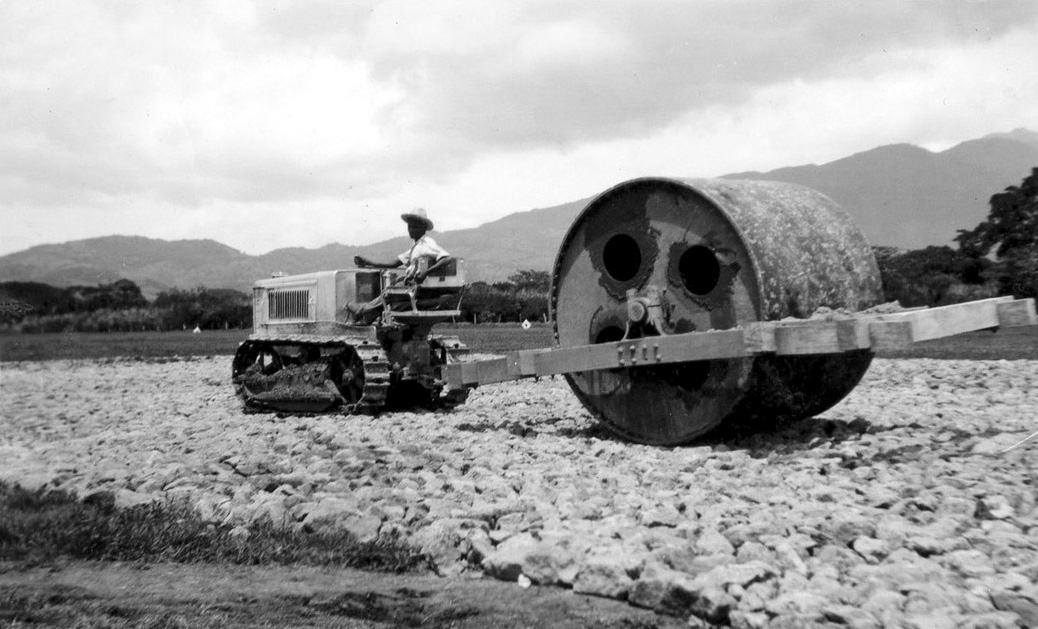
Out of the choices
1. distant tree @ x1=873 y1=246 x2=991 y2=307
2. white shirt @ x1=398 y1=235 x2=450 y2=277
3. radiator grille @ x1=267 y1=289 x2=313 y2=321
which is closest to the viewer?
white shirt @ x1=398 y1=235 x2=450 y2=277

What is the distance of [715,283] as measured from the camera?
7.32 metres

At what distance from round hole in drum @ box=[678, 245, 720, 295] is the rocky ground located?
1.25 m

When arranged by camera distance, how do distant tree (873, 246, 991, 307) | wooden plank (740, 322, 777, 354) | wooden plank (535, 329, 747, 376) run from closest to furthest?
wooden plank (740, 322, 777, 354)
wooden plank (535, 329, 747, 376)
distant tree (873, 246, 991, 307)

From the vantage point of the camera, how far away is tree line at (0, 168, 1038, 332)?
14.5ft

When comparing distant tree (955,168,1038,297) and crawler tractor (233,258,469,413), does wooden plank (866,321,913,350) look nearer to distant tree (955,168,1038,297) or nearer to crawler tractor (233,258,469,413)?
crawler tractor (233,258,469,413)

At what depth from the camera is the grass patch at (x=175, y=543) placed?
4.73 meters

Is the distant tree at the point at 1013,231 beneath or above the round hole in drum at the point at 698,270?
above

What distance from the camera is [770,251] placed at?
22.1 ft

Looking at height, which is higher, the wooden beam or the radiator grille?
the radiator grille

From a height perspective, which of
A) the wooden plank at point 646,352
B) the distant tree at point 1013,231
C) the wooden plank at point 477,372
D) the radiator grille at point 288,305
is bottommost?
the wooden plank at point 477,372

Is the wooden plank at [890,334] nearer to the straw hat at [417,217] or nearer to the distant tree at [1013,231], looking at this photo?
the straw hat at [417,217]

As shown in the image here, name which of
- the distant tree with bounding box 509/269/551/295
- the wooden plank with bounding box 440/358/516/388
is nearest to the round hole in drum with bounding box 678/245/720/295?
the wooden plank with bounding box 440/358/516/388

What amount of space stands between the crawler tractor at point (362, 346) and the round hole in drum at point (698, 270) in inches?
165

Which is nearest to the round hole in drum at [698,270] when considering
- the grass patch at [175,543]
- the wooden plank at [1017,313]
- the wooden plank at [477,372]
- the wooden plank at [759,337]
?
the wooden plank at [759,337]
